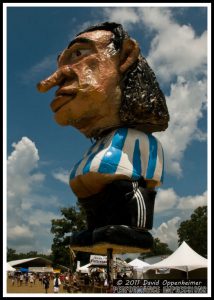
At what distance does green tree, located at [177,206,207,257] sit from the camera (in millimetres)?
31938

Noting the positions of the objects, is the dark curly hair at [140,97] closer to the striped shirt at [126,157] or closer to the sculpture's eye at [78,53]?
the striped shirt at [126,157]

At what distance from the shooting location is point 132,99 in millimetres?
6598

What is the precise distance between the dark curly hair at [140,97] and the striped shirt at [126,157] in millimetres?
199

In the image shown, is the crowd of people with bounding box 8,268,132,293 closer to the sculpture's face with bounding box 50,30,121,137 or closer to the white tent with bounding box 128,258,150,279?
the white tent with bounding box 128,258,150,279

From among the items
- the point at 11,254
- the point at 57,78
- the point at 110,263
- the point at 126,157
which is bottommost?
the point at 11,254

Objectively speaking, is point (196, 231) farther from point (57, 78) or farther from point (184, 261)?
point (57, 78)

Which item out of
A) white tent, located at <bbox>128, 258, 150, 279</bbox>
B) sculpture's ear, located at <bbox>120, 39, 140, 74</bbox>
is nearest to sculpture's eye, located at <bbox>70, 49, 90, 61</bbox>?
sculpture's ear, located at <bbox>120, 39, 140, 74</bbox>

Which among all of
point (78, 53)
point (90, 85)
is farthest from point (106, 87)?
point (78, 53)

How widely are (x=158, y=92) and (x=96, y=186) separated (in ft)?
6.45

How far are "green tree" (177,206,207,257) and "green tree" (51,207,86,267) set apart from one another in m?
9.98

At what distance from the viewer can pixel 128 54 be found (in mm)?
6891

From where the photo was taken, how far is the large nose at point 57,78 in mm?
6793

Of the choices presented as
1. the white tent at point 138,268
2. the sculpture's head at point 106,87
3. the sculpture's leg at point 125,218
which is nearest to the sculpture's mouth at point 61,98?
the sculpture's head at point 106,87

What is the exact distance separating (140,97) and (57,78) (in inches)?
57.4
